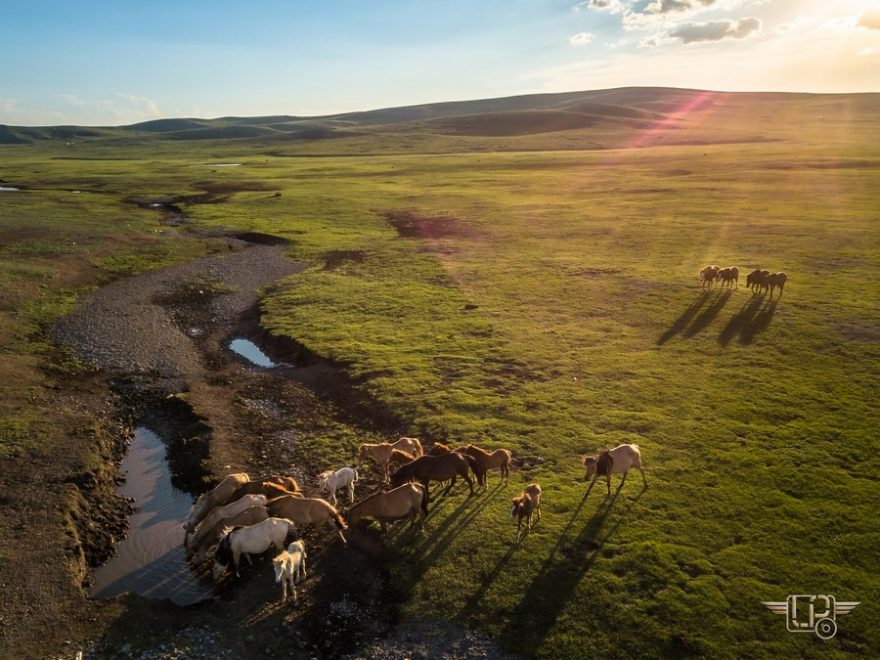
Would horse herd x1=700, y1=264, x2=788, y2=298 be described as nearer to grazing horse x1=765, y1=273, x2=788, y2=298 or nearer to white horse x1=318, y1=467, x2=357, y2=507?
grazing horse x1=765, y1=273, x2=788, y2=298

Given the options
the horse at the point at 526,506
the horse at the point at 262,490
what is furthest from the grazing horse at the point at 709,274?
the horse at the point at 262,490

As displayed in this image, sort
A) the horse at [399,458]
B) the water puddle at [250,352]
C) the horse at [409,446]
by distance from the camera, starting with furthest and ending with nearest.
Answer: the water puddle at [250,352]
the horse at [409,446]
the horse at [399,458]

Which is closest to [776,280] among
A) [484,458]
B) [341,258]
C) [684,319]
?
[684,319]

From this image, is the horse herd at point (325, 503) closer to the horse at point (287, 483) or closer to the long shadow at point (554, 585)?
the horse at point (287, 483)

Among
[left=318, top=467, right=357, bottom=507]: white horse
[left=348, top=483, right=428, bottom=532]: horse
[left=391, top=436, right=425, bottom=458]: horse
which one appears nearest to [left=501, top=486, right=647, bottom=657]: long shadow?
[left=348, top=483, right=428, bottom=532]: horse

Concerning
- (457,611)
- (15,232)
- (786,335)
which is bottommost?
(457,611)

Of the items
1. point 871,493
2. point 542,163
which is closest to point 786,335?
point 871,493

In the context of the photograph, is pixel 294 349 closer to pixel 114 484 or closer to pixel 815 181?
pixel 114 484
